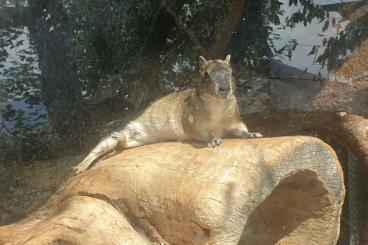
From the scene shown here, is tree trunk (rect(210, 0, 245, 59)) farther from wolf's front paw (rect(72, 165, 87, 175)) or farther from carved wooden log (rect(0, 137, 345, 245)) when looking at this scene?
wolf's front paw (rect(72, 165, 87, 175))

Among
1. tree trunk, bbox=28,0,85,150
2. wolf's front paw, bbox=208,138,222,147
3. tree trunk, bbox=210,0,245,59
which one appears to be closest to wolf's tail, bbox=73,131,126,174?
tree trunk, bbox=28,0,85,150

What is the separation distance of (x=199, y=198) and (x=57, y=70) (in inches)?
85.9

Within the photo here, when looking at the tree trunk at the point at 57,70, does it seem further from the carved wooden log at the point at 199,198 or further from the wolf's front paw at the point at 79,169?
the carved wooden log at the point at 199,198

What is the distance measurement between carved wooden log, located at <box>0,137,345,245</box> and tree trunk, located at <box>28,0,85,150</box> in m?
0.96

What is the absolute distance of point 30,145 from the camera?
475 cm

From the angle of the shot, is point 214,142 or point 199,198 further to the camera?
point 214,142

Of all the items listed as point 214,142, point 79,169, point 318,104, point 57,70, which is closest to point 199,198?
point 214,142

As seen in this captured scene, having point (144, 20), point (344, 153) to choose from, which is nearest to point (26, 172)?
point (144, 20)

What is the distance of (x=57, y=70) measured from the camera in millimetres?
4676

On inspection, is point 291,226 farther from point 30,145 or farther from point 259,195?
point 30,145

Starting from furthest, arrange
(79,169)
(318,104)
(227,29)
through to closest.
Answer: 1. (318,104)
2. (227,29)
3. (79,169)

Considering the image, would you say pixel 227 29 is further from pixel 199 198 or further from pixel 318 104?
pixel 199 198

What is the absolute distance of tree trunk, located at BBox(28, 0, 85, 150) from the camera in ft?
15.1

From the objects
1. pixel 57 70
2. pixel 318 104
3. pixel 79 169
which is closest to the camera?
pixel 79 169
